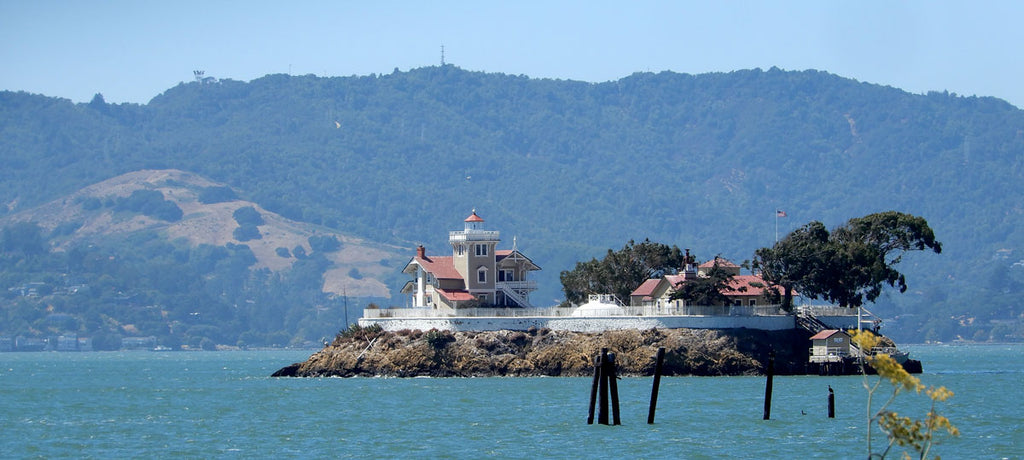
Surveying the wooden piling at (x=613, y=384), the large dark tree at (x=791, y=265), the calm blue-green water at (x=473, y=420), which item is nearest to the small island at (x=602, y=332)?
the large dark tree at (x=791, y=265)

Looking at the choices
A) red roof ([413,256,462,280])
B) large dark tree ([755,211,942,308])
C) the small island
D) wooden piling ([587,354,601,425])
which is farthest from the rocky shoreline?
wooden piling ([587,354,601,425])

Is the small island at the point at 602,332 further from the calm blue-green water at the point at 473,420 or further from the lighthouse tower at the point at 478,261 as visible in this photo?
the calm blue-green water at the point at 473,420

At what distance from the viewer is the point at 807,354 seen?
89812mm

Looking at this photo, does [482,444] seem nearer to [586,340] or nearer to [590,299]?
[586,340]

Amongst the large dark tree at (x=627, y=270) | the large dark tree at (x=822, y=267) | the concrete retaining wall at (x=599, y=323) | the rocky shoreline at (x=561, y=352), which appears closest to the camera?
the rocky shoreline at (x=561, y=352)

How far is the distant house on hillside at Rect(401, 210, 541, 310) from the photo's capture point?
9719 centimetres

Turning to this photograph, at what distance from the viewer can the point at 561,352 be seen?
3504 inches

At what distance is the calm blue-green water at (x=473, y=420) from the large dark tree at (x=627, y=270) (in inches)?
554

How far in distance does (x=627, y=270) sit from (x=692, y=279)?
347 inches

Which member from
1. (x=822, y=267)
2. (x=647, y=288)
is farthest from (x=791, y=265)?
(x=647, y=288)

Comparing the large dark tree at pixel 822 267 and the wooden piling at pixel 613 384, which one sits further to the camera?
the large dark tree at pixel 822 267

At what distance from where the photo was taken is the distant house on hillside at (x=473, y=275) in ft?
319

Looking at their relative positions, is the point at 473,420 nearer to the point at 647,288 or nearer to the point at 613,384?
the point at 613,384

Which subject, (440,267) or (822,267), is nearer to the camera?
(822,267)
